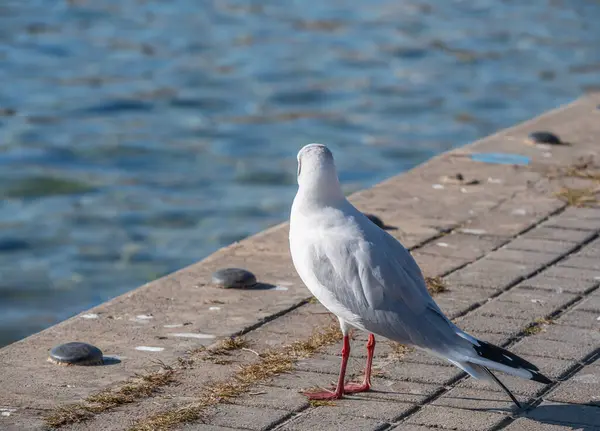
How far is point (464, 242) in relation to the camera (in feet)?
22.5

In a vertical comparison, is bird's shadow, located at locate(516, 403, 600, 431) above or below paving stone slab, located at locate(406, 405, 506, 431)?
below

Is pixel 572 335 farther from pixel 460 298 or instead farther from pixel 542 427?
pixel 542 427

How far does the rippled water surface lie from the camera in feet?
32.0

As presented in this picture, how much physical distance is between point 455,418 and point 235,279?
188 centimetres

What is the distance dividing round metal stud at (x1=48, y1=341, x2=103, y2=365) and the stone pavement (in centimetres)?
4

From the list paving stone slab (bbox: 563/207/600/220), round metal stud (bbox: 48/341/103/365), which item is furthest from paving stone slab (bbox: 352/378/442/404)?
paving stone slab (bbox: 563/207/600/220)

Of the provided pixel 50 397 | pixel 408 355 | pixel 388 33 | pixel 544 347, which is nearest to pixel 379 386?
pixel 408 355

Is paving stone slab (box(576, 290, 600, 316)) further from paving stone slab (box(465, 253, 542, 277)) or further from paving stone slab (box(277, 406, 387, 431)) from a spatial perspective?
paving stone slab (box(277, 406, 387, 431))

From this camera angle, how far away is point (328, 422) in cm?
447

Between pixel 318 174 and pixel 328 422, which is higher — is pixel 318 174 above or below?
above

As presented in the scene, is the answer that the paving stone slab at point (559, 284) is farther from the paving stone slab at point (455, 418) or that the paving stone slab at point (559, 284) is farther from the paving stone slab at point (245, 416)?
the paving stone slab at point (245, 416)

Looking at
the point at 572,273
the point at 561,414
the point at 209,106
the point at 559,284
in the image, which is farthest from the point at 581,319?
the point at 209,106

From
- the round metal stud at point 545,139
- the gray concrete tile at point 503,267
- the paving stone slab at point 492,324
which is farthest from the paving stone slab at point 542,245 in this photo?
the round metal stud at point 545,139

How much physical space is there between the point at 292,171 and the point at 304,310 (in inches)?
242
